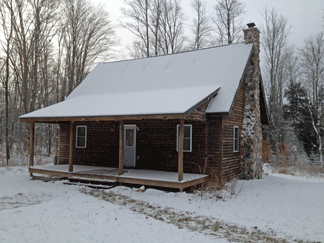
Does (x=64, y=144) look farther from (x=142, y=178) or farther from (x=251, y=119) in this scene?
(x=251, y=119)

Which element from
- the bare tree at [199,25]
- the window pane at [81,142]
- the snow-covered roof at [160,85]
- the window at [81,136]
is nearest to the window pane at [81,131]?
the window at [81,136]

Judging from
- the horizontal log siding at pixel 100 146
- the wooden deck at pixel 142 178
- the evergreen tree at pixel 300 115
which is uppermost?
the evergreen tree at pixel 300 115

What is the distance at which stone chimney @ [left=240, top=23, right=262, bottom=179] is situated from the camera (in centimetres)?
1316

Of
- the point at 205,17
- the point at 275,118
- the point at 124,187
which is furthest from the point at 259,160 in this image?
the point at 205,17

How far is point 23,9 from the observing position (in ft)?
64.1

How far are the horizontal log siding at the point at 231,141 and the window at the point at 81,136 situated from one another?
23.6ft

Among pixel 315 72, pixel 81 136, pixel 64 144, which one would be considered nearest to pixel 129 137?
pixel 81 136

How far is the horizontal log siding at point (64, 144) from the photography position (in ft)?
49.3

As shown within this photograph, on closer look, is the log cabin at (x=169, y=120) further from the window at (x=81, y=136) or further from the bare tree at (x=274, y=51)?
the bare tree at (x=274, y=51)

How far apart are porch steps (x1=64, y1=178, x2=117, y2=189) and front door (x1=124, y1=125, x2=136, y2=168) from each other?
7.28 feet

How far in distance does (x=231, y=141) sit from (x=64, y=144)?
894 centimetres

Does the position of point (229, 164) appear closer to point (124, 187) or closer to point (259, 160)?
point (259, 160)

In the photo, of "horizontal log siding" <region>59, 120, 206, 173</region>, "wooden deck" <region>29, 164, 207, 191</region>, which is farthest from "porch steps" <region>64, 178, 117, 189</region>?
"horizontal log siding" <region>59, 120, 206, 173</region>

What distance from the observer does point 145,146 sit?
1246cm
